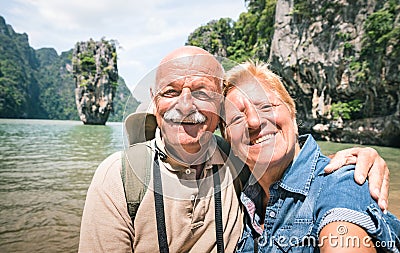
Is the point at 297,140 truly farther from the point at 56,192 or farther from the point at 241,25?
the point at 241,25

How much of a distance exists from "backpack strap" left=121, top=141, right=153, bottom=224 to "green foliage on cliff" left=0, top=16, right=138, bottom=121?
235ft

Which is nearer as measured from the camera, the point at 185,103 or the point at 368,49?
the point at 185,103

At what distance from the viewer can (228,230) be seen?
1763 mm

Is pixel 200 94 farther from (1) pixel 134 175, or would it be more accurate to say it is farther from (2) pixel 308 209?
(2) pixel 308 209

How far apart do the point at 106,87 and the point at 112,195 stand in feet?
178

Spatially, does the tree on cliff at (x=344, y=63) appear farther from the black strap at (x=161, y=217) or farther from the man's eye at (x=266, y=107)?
the black strap at (x=161, y=217)

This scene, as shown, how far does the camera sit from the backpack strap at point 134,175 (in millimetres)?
1534

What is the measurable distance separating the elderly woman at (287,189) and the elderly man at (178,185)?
12cm

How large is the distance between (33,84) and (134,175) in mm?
116477

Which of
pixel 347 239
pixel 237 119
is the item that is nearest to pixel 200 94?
pixel 237 119

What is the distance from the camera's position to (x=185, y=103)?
66.3 inches

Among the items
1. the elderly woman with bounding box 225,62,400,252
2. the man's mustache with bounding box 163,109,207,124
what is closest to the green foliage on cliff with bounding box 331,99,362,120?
the elderly woman with bounding box 225,62,400,252

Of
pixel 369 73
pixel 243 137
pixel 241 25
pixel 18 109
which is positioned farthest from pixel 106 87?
pixel 243 137

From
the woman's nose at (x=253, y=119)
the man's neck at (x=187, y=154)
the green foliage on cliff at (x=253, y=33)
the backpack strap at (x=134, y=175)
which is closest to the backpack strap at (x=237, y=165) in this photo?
the man's neck at (x=187, y=154)
